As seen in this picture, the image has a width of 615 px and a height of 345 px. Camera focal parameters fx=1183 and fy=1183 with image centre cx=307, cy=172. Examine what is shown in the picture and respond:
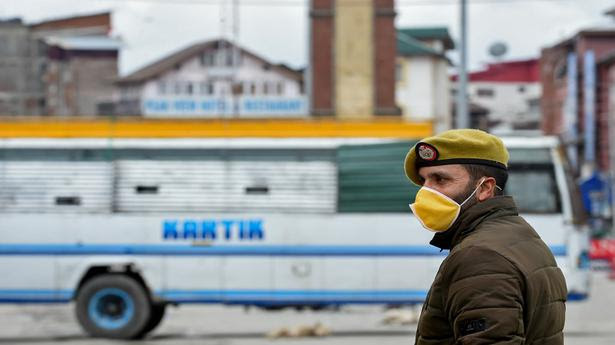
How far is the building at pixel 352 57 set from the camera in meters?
46.7

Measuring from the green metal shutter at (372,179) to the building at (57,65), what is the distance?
6509 centimetres

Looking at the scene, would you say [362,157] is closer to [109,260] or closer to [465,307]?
[109,260]

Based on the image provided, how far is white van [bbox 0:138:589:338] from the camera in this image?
16.4 m

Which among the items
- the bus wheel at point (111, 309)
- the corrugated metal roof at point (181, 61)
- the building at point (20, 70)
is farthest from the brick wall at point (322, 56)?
the corrugated metal roof at point (181, 61)

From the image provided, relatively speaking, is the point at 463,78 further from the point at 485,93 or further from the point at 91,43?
the point at 485,93

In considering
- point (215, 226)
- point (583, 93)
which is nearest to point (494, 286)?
point (215, 226)

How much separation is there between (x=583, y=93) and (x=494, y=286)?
74.3 m

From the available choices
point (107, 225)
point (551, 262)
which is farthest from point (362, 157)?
point (551, 262)

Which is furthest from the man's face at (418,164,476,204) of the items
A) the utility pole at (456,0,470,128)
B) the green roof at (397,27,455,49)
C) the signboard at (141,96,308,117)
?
the green roof at (397,27,455,49)

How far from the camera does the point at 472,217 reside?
333 centimetres

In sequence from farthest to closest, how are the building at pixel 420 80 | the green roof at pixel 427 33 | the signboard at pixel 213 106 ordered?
the green roof at pixel 427 33 → the signboard at pixel 213 106 → the building at pixel 420 80

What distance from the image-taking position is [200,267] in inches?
649

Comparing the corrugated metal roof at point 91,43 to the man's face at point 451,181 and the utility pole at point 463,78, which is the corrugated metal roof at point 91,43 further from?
the man's face at point 451,181

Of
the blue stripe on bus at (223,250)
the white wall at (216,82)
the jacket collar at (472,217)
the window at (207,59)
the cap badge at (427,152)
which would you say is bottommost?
the blue stripe on bus at (223,250)
